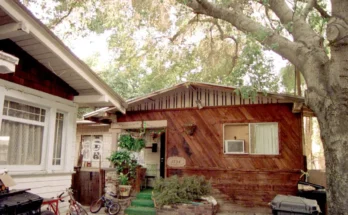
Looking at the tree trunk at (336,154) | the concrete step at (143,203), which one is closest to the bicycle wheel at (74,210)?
the concrete step at (143,203)

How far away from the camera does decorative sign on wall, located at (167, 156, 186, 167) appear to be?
10031 mm

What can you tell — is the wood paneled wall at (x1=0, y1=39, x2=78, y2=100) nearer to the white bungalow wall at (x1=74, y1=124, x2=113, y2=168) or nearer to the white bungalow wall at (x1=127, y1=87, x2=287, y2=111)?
the white bungalow wall at (x1=127, y1=87, x2=287, y2=111)

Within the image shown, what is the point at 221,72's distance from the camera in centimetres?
1307

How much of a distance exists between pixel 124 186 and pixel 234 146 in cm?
389

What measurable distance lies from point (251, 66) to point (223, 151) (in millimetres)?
3280

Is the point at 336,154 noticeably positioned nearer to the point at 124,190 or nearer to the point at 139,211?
the point at 139,211

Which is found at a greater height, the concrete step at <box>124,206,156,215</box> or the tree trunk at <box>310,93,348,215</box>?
the tree trunk at <box>310,93,348,215</box>

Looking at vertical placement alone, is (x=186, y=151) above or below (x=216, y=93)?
below

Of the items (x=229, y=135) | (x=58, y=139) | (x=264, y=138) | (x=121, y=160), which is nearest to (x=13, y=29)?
(x=58, y=139)

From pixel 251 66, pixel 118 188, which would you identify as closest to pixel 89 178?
pixel 118 188

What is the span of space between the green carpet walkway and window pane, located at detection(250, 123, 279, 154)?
366 cm

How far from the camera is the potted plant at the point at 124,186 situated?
972 cm

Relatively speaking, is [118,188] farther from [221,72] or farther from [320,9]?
[320,9]

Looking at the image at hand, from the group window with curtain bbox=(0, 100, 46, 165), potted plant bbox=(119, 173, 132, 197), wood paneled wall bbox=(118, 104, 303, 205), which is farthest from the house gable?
window with curtain bbox=(0, 100, 46, 165)
